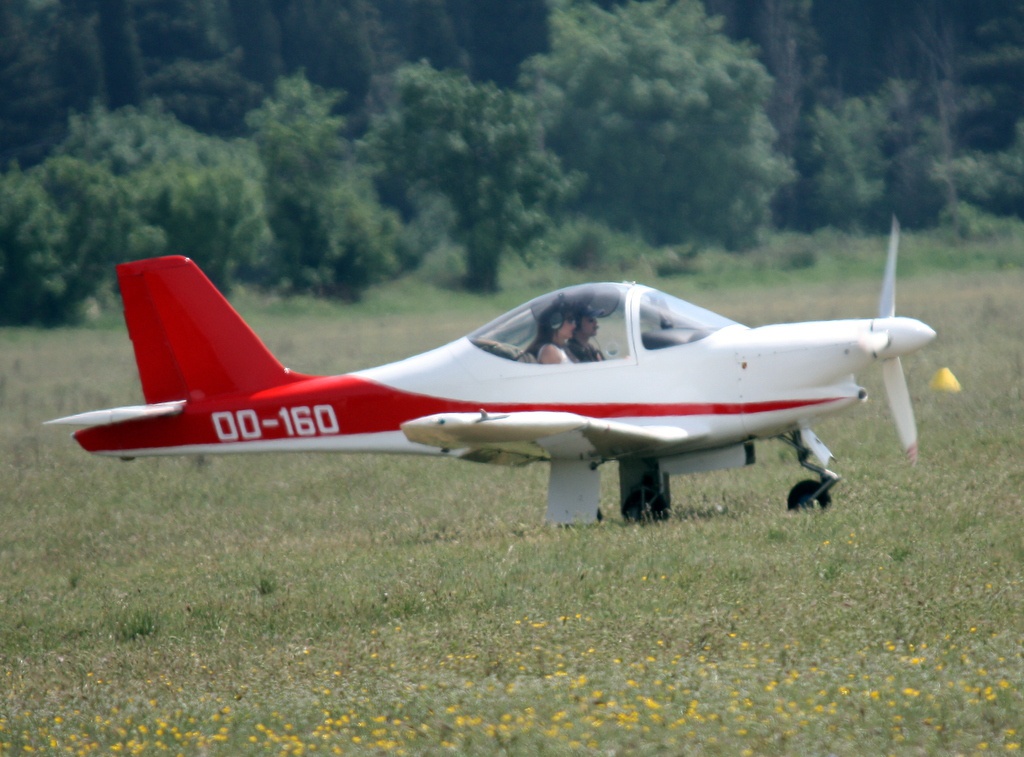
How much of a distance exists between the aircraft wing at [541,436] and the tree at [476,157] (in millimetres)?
37615

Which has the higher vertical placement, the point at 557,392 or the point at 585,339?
the point at 585,339

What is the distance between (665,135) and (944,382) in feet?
141

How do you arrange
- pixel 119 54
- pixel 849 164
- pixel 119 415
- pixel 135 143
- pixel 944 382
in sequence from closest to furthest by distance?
pixel 119 415, pixel 944 382, pixel 135 143, pixel 849 164, pixel 119 54

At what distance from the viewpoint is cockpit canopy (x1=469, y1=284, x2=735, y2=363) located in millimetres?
9539

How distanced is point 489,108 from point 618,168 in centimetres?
1094

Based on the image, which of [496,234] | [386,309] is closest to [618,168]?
[496,234]

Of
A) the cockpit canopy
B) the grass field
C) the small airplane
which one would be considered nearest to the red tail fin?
the small airplane

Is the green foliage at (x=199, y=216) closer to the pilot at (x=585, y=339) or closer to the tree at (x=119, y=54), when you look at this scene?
the tree at (x=119, y=54)

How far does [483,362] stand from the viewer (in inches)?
387

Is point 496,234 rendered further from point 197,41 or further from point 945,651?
point 945,651

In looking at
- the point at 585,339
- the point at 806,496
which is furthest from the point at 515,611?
the point at 806,496

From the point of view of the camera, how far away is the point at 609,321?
956 centimetres

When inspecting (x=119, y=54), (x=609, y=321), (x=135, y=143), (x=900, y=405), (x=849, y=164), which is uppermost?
(x=119, y=54)

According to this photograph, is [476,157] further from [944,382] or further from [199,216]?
[944,382]
